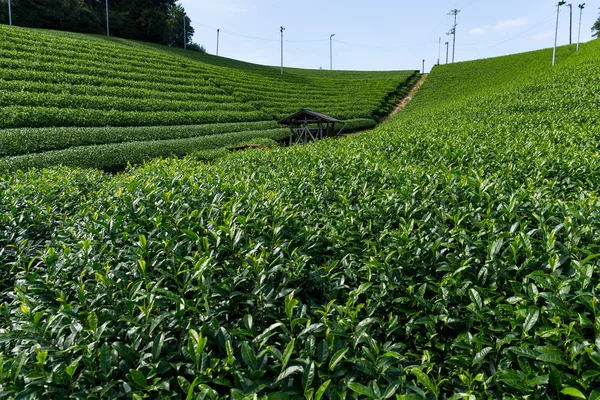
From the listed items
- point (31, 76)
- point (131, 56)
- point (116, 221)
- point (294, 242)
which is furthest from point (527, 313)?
point (131, 56)

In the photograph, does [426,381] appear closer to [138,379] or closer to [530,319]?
[530,319]

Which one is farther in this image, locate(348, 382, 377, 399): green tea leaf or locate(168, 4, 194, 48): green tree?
locate(168, 4, 194, 48): green tree

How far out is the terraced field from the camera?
1833 centimetres

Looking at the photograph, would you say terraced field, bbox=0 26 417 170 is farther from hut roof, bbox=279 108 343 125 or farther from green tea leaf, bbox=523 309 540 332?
green tea leaf, bbox=523 309 540 332

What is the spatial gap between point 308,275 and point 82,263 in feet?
6.42

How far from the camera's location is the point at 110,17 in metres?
56.5

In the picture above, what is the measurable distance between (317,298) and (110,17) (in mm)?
68470

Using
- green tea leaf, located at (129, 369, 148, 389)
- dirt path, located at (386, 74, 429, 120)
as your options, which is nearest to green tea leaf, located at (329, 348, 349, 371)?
green tea leaf, located at (129, 369, 148, 389)

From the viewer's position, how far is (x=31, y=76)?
2428 centimetres

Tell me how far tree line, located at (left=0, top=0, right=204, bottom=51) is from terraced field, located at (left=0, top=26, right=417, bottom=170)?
21309 millimetres

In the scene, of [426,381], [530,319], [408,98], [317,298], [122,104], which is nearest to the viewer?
[426,381]

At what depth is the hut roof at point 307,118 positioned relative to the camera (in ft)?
77.9

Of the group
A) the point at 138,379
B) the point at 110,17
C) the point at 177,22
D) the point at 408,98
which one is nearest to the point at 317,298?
the point at 138,379

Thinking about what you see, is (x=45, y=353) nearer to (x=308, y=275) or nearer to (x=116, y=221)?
(x=308, y=275)
